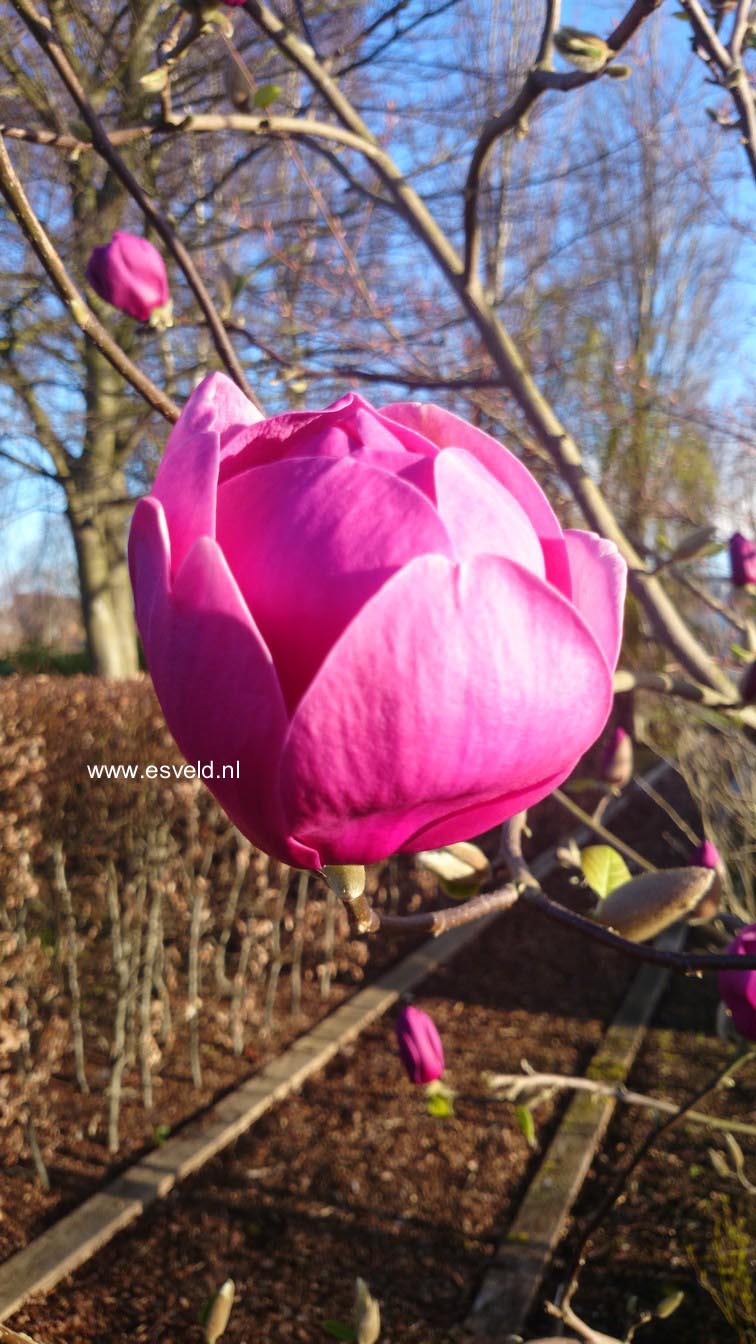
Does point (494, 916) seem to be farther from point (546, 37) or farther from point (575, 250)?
point (575, 250)

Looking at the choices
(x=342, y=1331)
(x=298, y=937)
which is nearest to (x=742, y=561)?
(x=342, y=1331)

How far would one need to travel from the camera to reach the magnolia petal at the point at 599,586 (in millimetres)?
378

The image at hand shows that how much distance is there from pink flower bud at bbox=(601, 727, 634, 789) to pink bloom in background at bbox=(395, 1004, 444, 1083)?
0.40 meters

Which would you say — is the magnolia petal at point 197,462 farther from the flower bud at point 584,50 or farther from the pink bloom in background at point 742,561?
the pink bloom in background at point 742,561

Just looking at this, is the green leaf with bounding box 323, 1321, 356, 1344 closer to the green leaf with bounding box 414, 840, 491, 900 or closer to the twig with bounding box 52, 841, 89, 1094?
the green leaf with bounding box 414, 840, 491, 900

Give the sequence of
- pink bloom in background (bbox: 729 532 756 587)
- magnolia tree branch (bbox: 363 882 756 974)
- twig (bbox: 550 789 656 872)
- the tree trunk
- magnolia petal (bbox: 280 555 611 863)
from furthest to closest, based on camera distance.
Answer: the tree trunk → pink bloom in background (bbox: 729 532 756 587) → twig (bbox: 550 789 656 872) → magnolia tree branch (bbox: 363 882 756 974) → magnolia petal (bbox: 280 555 611 863)

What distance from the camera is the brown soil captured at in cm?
252

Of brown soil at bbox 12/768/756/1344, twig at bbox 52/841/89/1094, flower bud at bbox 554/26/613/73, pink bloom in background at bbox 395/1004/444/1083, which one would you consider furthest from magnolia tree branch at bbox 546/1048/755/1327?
twig at bbox 52/841/89/1094

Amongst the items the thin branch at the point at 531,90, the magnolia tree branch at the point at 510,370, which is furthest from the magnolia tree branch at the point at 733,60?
the magnolia tree branch at the point at 510,370

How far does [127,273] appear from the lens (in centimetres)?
104

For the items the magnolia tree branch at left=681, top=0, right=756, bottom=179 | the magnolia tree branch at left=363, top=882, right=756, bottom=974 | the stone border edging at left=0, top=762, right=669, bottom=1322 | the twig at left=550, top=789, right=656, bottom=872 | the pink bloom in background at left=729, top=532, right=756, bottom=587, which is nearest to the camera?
the magnolia tree branch at left=363, top=882, right=756, bottom=974

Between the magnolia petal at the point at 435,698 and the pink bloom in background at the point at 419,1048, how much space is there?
1009mm

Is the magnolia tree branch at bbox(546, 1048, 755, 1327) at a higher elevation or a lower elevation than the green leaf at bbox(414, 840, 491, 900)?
lower

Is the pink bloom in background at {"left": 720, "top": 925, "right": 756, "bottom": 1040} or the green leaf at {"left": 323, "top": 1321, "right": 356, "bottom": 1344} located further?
the green leaf at {"left": 323, "top": 1321, "right": 356, "bottom": 1344}
